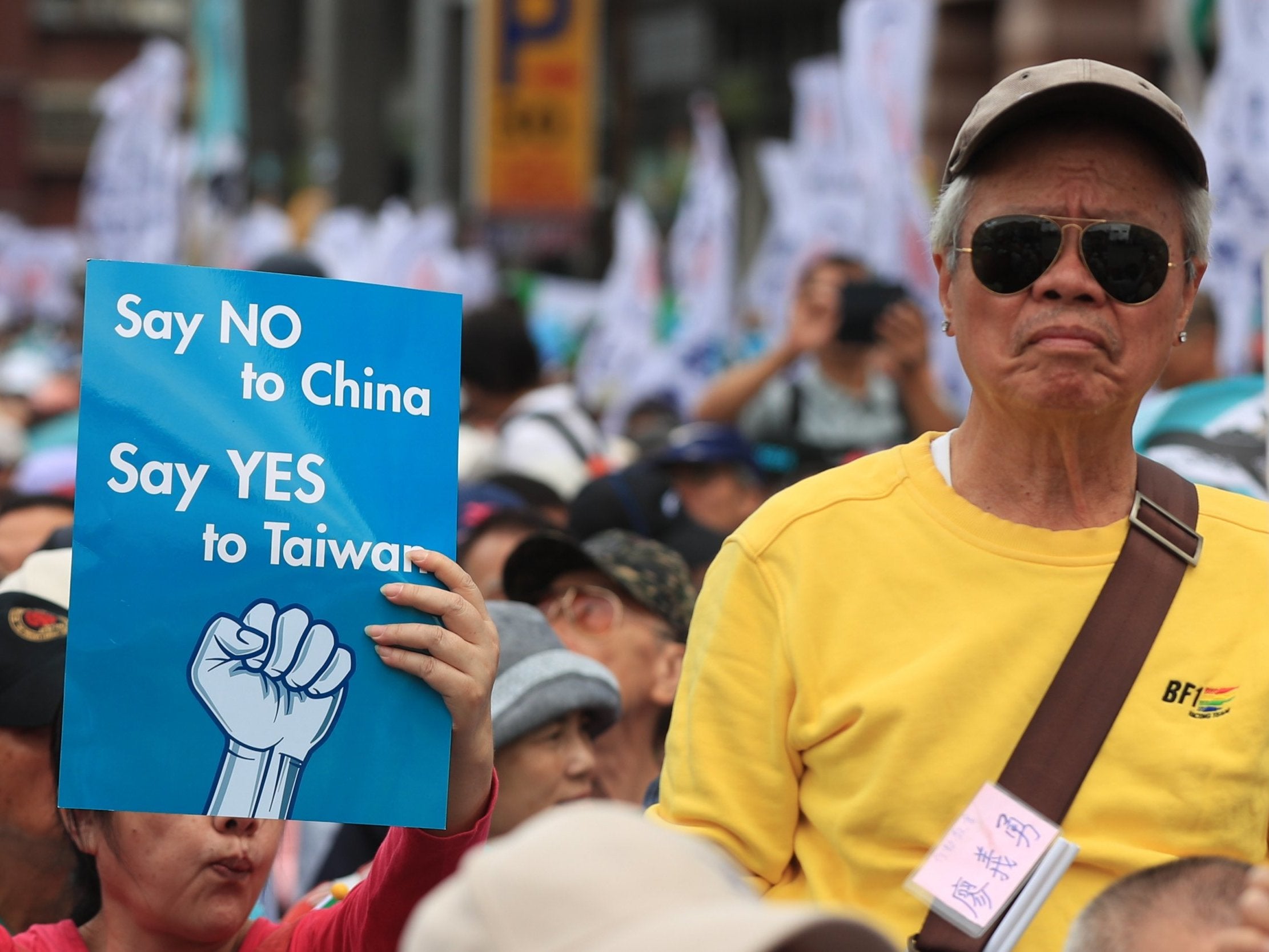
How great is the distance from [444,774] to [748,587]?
43 centimetres

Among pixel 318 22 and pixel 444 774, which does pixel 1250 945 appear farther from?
pixel 318 22

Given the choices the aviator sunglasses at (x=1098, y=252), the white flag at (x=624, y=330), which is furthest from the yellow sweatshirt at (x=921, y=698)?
the white flag at (x=624, y=330)

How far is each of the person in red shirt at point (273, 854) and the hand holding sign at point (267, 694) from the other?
0.07 metres

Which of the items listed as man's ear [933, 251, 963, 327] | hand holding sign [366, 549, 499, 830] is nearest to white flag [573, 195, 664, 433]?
man's ear [933, 251, 963, 327]

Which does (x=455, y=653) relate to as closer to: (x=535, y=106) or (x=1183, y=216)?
(x=1183, y=216)

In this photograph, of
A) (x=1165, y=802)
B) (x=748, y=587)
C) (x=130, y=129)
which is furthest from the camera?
(x=130, y=129)

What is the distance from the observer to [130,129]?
54.0ft

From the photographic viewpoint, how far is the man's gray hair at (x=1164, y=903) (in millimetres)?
1789

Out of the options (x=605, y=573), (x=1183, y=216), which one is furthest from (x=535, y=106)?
(x=1183, y=216)

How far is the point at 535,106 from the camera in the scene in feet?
68.8

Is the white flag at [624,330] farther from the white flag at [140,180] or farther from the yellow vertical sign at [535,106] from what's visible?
the yellow vertical sign at [535,106]

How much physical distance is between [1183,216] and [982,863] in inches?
32.1

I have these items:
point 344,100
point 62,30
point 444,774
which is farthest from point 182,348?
point 62,30

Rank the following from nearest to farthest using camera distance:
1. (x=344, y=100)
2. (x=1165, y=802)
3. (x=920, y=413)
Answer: (x=1165, y=802) < (x=920, y=413) < (x=344, y=100)
